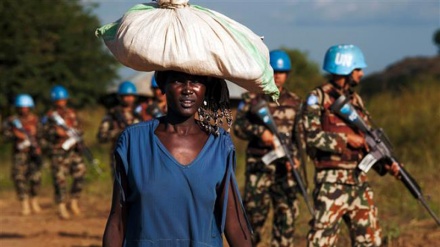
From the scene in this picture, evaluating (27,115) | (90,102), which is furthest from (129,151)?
(90,102)

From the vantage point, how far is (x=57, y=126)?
15.6 metres

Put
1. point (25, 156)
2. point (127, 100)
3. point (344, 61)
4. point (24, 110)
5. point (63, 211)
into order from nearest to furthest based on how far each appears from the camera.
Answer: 1. point (344, 61)
2. point (127, 100)
3. point (63, 211)
4. point (25, 156)
5. point (24, 110)

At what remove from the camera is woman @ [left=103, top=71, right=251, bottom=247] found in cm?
448

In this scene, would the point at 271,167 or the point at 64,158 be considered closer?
the point at 271,167

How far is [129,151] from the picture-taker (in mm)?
4543

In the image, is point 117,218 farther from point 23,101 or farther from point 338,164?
point 23,101

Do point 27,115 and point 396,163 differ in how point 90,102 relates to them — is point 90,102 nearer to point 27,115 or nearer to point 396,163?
point 27,115

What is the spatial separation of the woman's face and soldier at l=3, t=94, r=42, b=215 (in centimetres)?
1231

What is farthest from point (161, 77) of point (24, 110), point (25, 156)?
point (24, 110)

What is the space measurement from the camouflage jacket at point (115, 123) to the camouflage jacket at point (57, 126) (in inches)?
80.3

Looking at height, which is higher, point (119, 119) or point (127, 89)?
point (127, 89)

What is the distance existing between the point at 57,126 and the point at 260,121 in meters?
6.62

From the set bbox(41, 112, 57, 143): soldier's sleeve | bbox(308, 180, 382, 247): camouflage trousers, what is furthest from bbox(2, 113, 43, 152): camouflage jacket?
bbox(308, 180, 382, 247): camouflage trousers

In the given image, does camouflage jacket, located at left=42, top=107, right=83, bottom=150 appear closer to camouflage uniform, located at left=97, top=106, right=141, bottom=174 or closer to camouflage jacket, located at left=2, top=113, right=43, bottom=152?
camouflage jacket, located at left=2, top=113, right=43, bottom=152
